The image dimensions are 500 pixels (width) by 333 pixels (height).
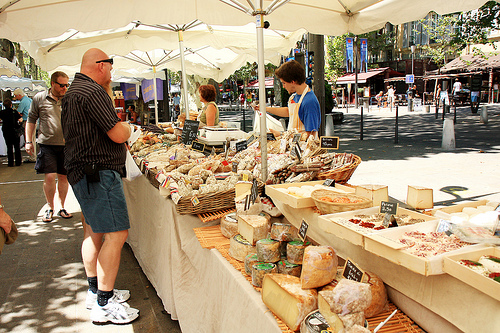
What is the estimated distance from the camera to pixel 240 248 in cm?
214

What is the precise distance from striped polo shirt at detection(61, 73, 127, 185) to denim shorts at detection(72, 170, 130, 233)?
0.07 meters

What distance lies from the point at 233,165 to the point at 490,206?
6.43 ft

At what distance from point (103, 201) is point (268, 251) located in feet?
4.58

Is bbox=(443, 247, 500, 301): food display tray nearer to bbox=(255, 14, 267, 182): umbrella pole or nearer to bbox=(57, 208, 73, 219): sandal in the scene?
bbox=(255, 14, 267, 182): umbrella pole

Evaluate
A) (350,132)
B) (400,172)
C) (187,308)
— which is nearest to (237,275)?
(187,308)

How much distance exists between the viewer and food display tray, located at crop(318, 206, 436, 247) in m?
1.58

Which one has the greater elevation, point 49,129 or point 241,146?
point 49,129

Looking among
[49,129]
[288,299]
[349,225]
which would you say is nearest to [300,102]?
[349,225]

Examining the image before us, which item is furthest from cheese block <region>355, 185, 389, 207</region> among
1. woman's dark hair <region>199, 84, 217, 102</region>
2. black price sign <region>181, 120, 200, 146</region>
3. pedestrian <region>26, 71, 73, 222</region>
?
pedestrian <region>26, 71, 73, 222</region>

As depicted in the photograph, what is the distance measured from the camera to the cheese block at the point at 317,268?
1.58 metres

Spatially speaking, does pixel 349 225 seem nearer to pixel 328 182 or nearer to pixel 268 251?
pixel 268 251

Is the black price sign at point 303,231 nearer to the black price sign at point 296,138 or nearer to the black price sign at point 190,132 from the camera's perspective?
the black price sign at point 296,138

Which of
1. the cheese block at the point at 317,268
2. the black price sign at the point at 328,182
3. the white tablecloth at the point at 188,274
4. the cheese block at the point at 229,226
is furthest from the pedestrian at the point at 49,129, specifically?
the cheese block at the point at 317,268

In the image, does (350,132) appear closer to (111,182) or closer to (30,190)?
(30,190)
